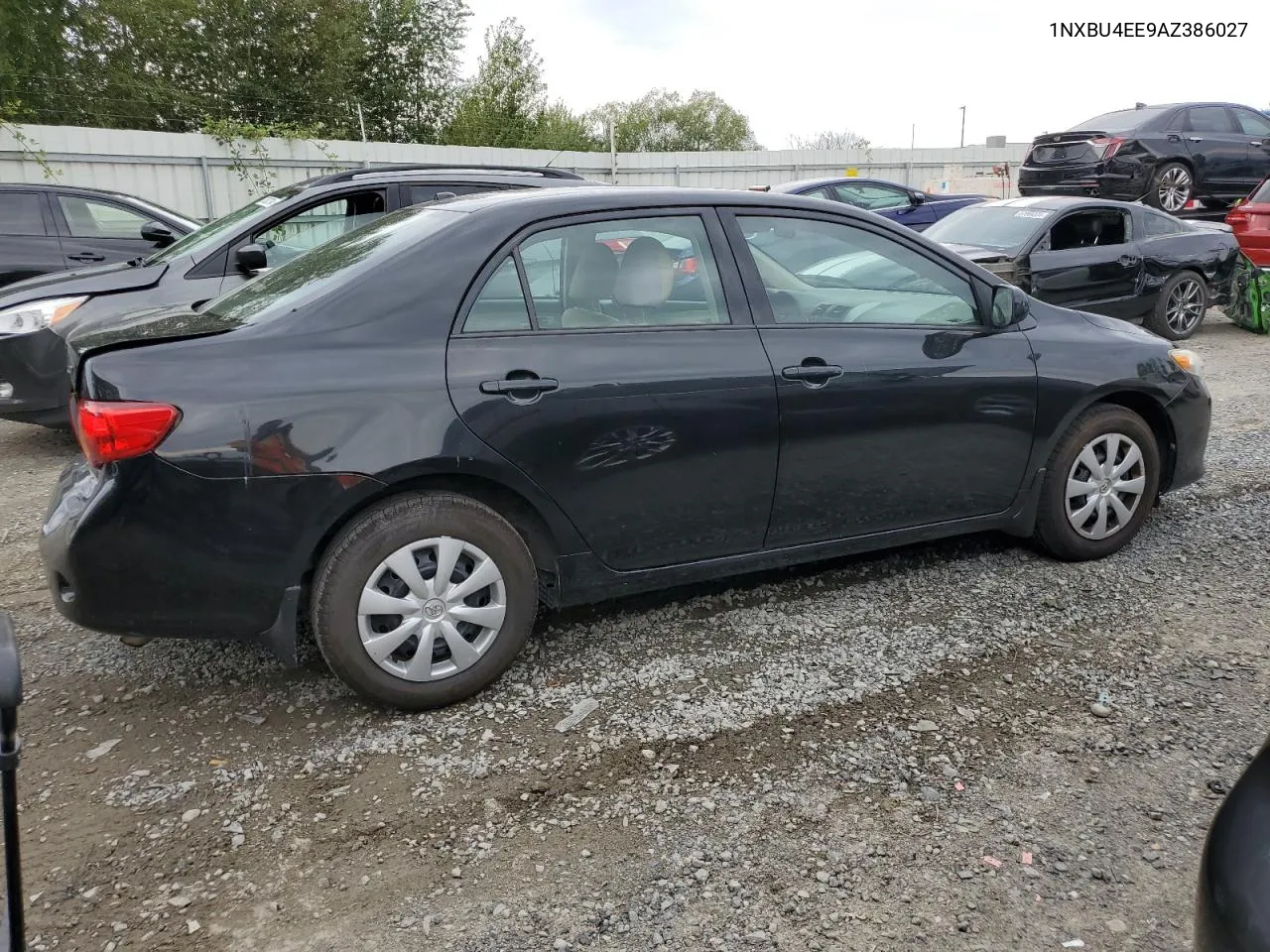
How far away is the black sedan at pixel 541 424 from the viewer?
2.95m

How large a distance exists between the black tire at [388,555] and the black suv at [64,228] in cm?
621

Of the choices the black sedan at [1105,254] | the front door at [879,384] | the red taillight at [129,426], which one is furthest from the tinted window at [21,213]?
the black sedan at [1105,254]

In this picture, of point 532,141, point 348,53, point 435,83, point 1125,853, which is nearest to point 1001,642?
point 1125,853

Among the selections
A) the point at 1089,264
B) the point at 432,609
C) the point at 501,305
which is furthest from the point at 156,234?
the point at 1089,264

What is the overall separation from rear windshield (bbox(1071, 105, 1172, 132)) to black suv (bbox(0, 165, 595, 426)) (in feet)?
35.2

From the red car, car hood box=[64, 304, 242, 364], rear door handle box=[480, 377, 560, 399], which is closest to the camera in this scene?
car hood box=[64, 304, 242, 364]

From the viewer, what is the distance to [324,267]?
3557mm

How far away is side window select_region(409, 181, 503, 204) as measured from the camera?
6738 millimetres

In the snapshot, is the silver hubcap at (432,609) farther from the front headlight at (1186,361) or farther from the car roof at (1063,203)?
the car roof at (1063,203)

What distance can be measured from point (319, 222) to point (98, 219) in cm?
323

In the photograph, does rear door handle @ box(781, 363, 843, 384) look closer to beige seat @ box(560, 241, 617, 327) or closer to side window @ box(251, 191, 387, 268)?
beige seat @ box(560, 241, 617, 327)

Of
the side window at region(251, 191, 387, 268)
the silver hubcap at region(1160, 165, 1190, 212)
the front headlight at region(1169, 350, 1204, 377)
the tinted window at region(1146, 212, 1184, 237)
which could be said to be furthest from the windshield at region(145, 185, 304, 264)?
the silver hubcap at region(1160, 165, 1190, 212)

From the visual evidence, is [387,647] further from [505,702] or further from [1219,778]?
[1219,778]

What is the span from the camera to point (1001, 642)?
372cm
